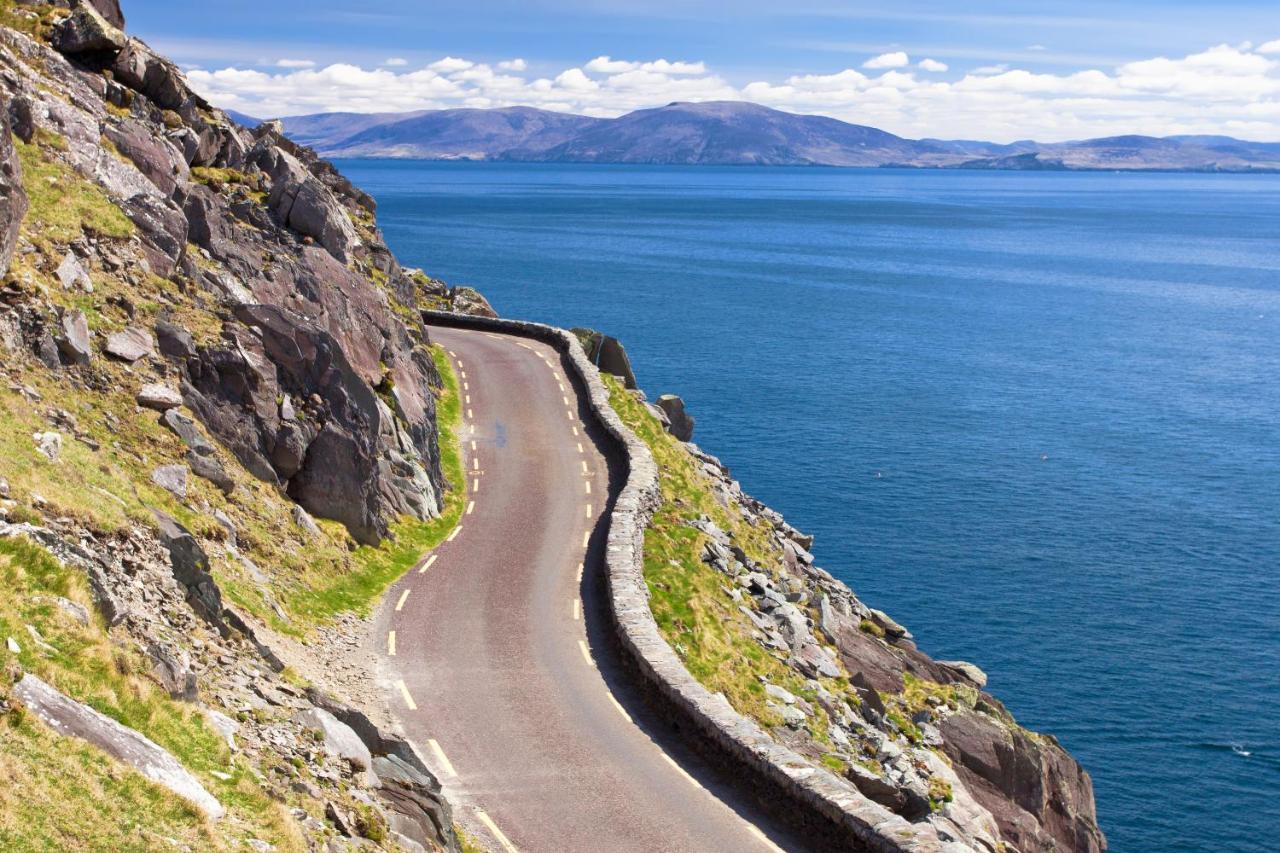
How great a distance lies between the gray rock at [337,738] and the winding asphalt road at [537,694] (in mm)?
2249

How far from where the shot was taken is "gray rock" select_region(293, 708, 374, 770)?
19.0 metres

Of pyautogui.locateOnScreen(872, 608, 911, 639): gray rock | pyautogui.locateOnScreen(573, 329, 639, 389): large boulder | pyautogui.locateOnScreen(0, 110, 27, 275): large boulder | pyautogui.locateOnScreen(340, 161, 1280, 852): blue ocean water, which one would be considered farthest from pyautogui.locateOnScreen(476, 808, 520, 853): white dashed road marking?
pyautogui.locateOnScreen(573, 329, 639, 389): large boulder

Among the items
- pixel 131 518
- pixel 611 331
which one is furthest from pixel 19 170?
pixel 611 331

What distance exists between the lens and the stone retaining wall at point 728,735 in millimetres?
20172

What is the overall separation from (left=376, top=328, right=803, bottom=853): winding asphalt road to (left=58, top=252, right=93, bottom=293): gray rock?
11.5 m

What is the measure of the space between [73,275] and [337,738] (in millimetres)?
17684

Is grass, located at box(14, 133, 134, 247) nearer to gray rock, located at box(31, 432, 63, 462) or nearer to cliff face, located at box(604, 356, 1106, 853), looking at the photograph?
gray rock, located at box(31, 432, 63, 462)

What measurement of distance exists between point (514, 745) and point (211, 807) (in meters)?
8.70

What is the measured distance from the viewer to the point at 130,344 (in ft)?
99.9

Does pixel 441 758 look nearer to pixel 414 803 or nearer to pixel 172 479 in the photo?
pixel 414 803

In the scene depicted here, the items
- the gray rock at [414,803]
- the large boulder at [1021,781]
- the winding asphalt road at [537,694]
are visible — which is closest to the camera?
the gray rock at [414,803]

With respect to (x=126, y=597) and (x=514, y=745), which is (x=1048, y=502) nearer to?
(x=514, y=745)

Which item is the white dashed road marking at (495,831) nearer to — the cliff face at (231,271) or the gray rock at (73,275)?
the cliff face at (231,271)

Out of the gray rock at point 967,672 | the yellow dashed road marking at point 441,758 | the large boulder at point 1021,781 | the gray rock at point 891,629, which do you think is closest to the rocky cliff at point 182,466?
the yellow dashed road marking at point 441,758
